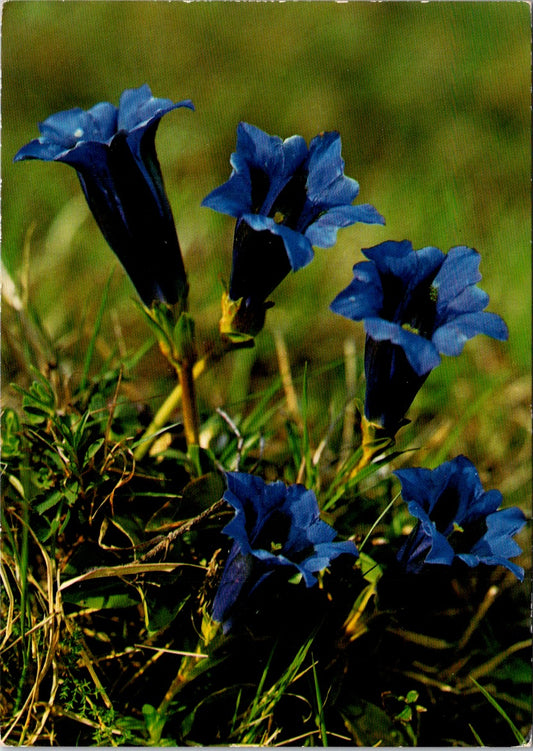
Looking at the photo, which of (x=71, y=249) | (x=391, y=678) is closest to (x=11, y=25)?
(x=71, y=249)

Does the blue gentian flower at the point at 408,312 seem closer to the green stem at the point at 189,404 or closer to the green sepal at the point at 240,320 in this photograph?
the green sepal at the point at 240,320

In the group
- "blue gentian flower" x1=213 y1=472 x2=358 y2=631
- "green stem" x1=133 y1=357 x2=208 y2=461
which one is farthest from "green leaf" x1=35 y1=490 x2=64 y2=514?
"blue gentian flower" x1=213 y1=472 x2=358 y2=631

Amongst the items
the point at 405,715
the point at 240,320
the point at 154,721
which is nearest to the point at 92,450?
the point at 240,320

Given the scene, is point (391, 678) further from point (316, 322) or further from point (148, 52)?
point (148, 52)

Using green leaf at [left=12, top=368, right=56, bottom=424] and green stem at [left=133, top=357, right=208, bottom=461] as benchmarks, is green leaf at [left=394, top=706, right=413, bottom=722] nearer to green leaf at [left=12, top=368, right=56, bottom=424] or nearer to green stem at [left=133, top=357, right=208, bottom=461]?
green stem at [left=133, top=357, right=208, bottom=461]

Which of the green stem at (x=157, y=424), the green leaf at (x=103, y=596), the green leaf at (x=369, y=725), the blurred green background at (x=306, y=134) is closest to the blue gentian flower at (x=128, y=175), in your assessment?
the green stem at (x=157, y=424)
